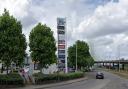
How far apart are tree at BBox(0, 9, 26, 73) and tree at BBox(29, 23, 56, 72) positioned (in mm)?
7445

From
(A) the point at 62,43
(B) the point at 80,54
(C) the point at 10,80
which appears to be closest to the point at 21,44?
(C) the point at 10,80

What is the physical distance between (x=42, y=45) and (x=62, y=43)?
18307 millimetres

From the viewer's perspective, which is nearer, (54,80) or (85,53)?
(54,80)

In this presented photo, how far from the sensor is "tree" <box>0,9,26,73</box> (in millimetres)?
40062

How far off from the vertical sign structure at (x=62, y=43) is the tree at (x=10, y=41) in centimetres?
2528

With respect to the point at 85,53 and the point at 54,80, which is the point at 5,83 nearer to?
the point at 54,80

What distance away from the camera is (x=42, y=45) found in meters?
49.4

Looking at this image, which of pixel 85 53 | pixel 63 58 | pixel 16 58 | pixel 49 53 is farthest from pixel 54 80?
pixel 85 53

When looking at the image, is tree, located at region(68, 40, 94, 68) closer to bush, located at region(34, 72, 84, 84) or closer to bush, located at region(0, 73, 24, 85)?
bush, located at region(34, 72, 84, 84)

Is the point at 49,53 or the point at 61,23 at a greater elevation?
the point at 61,23

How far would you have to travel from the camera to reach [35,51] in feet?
164

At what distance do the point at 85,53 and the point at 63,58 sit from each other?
1353 inches

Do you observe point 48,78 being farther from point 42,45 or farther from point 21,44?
point 21,44

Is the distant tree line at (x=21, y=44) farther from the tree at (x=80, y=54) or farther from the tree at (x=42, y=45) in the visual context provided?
the tree at (x=80, y=54)
